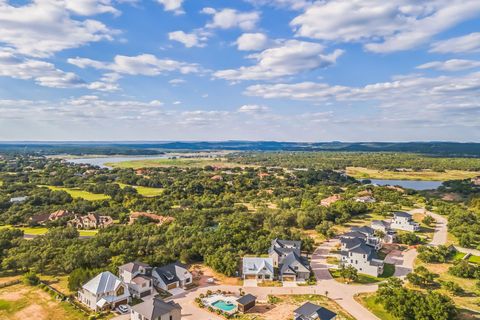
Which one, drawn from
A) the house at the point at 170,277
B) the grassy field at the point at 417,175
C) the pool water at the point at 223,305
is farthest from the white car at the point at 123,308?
the grassy field at the point at 417,175

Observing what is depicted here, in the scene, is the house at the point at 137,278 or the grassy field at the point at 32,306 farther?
the house at the point at 137,278

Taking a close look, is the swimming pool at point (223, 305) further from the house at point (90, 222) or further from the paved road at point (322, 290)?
the house at point (90, 222)

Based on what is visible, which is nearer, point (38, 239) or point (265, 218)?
point (38, 239)

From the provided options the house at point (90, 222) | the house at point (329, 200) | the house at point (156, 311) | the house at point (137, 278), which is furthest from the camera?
the house at point (329, 200)

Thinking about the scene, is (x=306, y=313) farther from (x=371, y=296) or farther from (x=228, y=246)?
(x=228, y=246)

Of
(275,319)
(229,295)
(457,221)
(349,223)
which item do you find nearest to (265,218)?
(349,223)

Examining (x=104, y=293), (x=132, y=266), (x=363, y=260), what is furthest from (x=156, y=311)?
(x=363, y=260)

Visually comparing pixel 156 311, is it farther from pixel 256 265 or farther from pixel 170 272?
pixel 256 265
